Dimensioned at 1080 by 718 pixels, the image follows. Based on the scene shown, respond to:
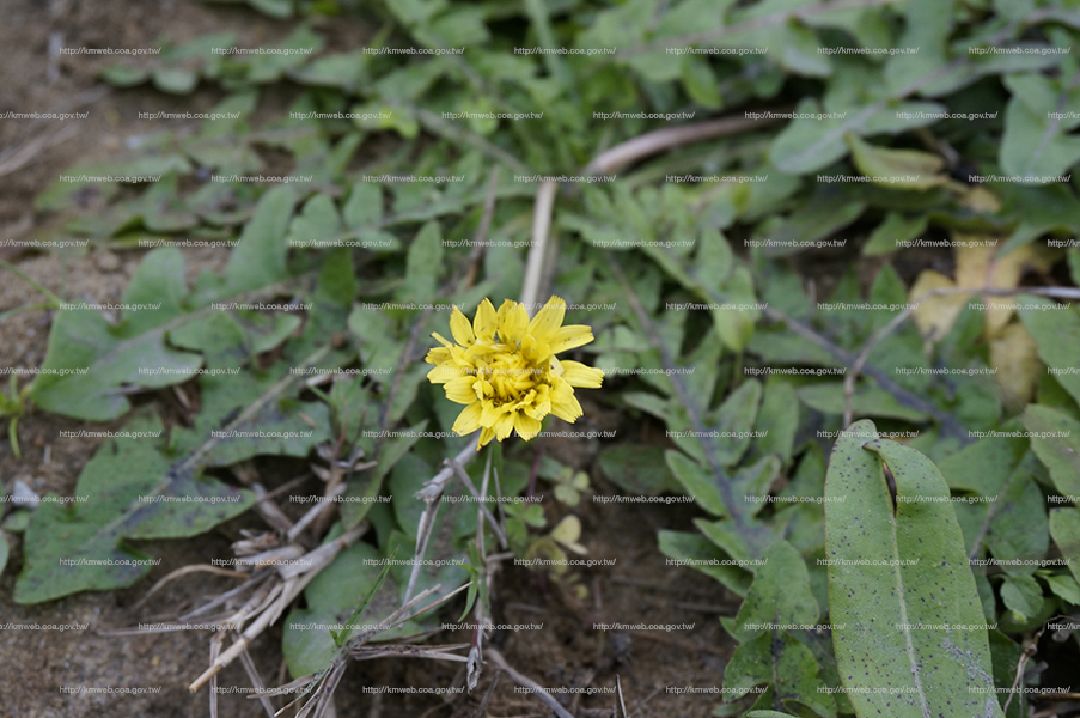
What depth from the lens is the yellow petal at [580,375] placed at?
2.43 metres

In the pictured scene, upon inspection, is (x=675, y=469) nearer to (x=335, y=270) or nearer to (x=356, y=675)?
(x=356, y=675)

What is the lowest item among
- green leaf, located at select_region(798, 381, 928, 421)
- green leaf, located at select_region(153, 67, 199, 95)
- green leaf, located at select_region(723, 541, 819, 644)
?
green leaf, located at select_region(723, 541, 819, 644)

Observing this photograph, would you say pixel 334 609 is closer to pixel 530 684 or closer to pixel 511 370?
pixel 530 684

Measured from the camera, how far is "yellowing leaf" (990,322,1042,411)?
9.84 ft

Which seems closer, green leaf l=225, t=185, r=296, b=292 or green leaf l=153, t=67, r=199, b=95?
green leaf l=225, t=185, r=296, b=292

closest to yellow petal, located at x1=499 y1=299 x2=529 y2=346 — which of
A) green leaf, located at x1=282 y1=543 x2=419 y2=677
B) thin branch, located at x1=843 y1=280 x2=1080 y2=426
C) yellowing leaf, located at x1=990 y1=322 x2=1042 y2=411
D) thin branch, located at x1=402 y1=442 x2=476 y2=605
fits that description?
thin branch, located at x1=402 y1=442 x2=476 y2=605

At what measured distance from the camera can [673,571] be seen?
295 centimetres

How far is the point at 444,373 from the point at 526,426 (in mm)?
286

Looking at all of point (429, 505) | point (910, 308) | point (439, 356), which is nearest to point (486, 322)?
point (439, 356)

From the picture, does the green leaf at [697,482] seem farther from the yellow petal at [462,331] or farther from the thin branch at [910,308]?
the yellow petal at [462,331]

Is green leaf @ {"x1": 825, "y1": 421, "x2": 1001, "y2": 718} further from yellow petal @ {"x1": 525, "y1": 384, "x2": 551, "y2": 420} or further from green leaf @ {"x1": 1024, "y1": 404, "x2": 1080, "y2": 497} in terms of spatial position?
yellow petal @ {"x1": 525, "y1": 384, "x2": 551, "y2": 420}

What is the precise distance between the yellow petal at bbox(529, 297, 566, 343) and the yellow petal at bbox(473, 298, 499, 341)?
12cm

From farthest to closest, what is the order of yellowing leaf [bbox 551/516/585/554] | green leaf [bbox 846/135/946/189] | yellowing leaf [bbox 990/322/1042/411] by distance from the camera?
green leaf [bbox 846/135/946/189] < yellowing leaf [bbox 990/322/1042/411] < yellowing leaf [bbox 551/516/585/554]

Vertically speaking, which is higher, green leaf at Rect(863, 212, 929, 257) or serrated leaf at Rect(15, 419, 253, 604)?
green leaf at Rect(863, 212, 929, 257)
